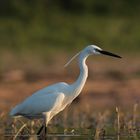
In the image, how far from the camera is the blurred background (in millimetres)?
22266

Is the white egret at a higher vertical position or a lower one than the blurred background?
lower

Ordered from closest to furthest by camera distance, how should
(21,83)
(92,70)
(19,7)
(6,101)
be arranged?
1. (6,101)
2. (21,83)
3. (92,70)
4. (19,7)

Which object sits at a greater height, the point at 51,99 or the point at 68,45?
the point at 68,45

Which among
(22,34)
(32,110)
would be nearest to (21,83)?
(22,34)

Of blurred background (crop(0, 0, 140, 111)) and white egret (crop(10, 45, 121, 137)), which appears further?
blurred background (crop(0, 0, 140, 111))

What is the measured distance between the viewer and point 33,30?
2925 centimetres

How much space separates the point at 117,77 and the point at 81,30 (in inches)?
228

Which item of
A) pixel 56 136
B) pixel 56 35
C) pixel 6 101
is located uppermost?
pixel 56 35

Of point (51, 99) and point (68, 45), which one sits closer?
point (51, 99)

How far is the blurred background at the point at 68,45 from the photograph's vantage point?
22.3m

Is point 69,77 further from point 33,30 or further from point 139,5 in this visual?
point 139,5

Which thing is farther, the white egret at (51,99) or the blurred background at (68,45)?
the blurred background at (68,45)

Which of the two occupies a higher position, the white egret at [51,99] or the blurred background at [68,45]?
the blurred background at [68,45]

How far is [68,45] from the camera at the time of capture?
92.9 ft
